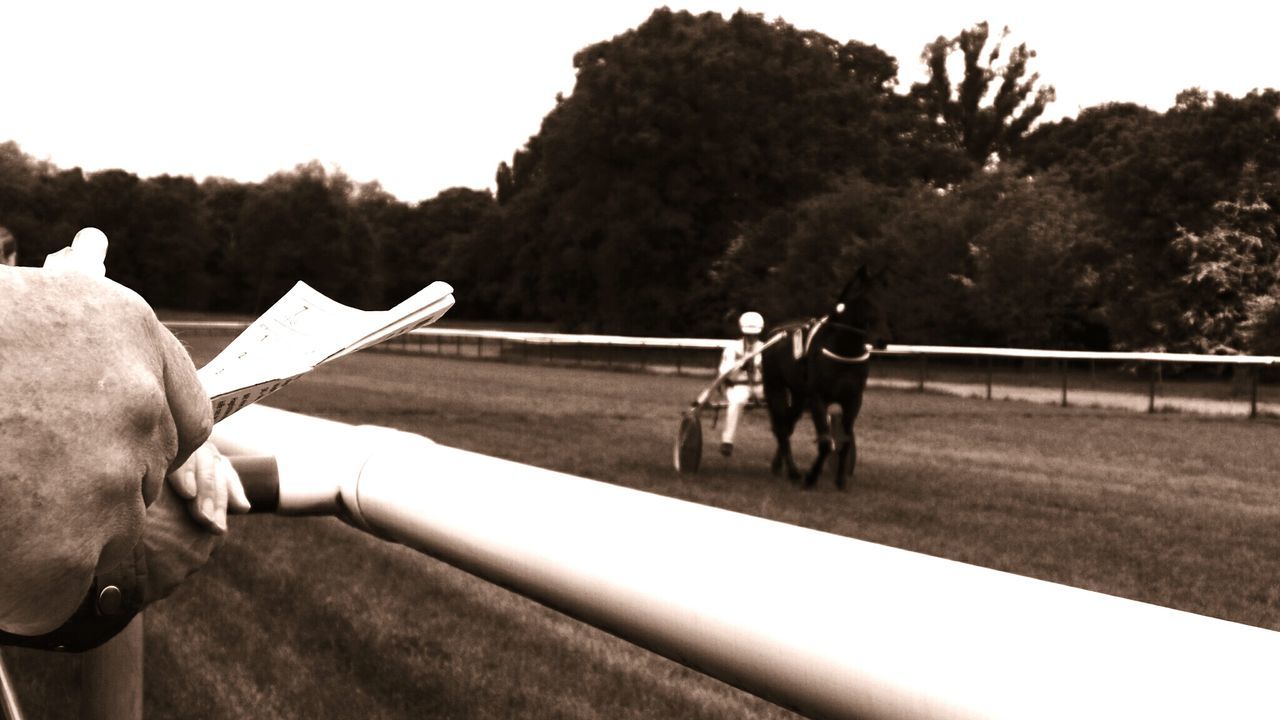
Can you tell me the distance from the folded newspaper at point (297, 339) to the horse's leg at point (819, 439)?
9.01 metres

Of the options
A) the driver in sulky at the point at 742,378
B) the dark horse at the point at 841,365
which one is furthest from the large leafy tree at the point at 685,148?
the dark horse at the point at 841,365

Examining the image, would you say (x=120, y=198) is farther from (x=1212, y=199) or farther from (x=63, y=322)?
(x=63, y=322)

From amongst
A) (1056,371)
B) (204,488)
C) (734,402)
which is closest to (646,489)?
(734,402)

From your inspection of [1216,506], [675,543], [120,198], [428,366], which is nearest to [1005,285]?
[428,366]

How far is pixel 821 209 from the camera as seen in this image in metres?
38.8

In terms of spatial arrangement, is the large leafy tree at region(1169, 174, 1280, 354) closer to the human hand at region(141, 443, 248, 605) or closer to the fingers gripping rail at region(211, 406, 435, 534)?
the fingers gripping rail at region(211, 406, 435, 534)

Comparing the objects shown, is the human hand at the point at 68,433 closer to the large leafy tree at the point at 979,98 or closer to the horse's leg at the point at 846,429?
the horse's leg at the point at 846,429

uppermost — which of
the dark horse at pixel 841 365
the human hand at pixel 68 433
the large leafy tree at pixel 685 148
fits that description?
the large leafy tree at pixel 685 148

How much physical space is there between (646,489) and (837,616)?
8.96 m

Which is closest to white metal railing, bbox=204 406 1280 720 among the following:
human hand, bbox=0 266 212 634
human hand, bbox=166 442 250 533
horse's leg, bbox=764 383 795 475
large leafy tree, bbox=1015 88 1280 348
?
human hand, bbox=166 442 250 533

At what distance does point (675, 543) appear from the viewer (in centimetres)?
154

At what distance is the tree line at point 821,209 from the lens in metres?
29.8

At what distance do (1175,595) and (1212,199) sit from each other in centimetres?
2575

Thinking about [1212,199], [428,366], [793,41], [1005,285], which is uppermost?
[793,41]
